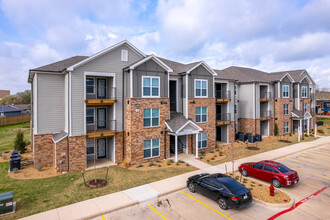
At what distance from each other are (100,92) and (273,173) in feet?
47.8

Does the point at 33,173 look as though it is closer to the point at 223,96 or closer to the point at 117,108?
the point at 117,108

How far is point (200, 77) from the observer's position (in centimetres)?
2111

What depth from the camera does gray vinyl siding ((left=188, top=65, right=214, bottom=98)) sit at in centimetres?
2050

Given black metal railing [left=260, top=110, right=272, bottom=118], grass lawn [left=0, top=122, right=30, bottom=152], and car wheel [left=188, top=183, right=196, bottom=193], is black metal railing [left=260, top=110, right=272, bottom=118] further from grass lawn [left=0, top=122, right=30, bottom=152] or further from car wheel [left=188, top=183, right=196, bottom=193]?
grass lawn [left=0, top=122, right=30, bottom=152]

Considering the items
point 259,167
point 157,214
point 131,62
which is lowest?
point 157,214

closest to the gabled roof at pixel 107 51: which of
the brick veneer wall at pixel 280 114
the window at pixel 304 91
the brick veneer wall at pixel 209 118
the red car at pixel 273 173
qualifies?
the brick veneer wall at pixel 209 118

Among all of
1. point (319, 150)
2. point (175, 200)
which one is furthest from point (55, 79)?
point (319, 150)

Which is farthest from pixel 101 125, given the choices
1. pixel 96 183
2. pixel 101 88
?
pixel 96 183

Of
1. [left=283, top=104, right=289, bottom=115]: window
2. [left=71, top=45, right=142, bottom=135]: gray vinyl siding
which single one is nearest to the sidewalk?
[left=71, top=45, right=142, bottom=135]: gray vinyl siding

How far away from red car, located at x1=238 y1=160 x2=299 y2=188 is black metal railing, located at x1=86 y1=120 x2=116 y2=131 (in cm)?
1077

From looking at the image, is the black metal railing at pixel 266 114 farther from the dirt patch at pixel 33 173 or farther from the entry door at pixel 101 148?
the dirt patch at pixel 33 173

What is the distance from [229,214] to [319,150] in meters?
18.4

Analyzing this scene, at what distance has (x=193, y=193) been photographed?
455 inches

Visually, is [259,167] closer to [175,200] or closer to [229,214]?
[229,214]
